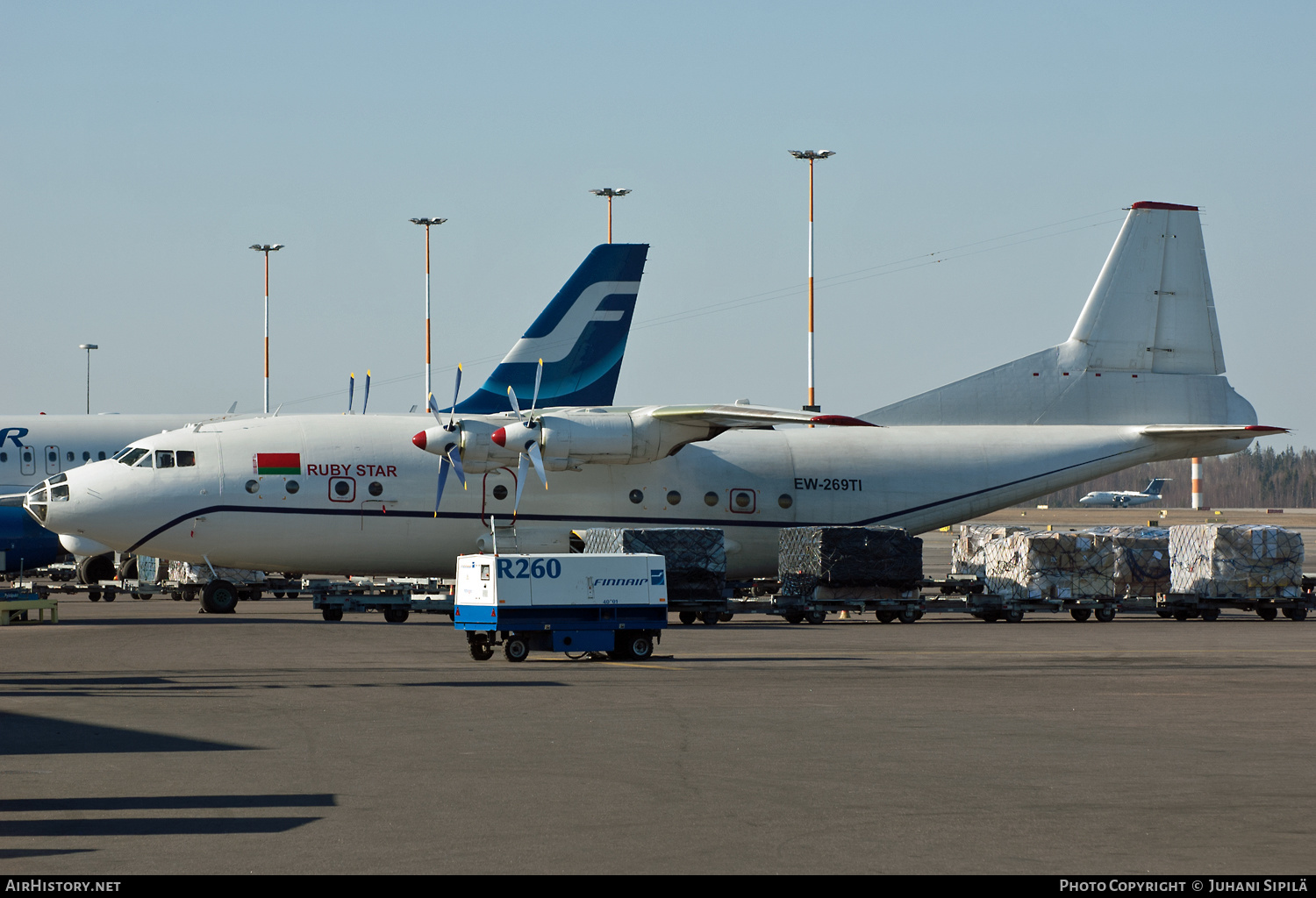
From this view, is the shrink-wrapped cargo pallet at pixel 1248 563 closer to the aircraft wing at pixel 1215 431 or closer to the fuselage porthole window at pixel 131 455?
the aircraft wing at pixel 1215 431

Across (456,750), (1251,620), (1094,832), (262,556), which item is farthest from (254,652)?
(1251,620)

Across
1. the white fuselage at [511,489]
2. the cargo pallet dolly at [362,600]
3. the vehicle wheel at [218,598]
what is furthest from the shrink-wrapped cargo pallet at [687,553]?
the vehicle wheel at [218,598]

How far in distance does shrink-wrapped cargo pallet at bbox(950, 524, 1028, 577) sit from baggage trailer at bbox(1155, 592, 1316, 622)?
3439 mm

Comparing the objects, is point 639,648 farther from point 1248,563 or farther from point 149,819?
point 1248,563

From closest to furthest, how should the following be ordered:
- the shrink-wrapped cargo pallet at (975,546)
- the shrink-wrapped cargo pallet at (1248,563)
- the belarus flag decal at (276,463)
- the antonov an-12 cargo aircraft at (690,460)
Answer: the antonov an-12 cargo aircraft at (690,460) → the belarus flag decal at (276,463) → the shrink-wrapped cargo pallet at (1248,563) → the shrink-wrapped cargo pallet at (975,546)

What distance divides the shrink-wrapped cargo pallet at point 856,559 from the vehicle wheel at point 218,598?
12.2 meters

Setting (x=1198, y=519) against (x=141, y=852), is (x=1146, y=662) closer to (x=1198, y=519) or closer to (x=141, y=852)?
(x=141, y=852)

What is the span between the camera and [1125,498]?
147 m

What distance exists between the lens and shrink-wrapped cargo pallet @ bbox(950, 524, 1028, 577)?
31.5 meters

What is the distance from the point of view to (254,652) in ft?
71.5

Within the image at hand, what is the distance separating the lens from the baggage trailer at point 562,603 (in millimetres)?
20875

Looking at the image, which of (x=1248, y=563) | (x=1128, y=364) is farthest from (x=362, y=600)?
(x=1128, y=364)

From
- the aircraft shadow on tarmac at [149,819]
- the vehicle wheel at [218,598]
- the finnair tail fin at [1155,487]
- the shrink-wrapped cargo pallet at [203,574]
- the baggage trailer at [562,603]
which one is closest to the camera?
the aircraft shadow on tarmac at [149,819]

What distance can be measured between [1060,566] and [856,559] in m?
4.42
